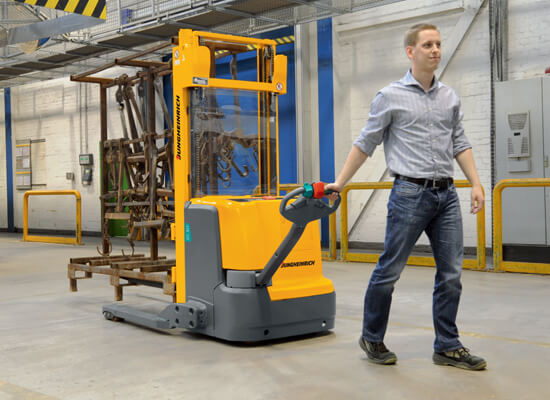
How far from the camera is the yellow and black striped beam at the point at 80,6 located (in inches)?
281

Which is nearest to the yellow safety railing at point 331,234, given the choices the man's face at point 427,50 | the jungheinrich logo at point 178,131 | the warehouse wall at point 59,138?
the jungheinrich logo at point 178,131

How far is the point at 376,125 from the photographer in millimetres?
3674

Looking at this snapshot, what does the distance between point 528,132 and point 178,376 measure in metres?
6.29

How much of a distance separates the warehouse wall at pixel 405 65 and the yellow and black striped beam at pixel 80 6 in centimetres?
473

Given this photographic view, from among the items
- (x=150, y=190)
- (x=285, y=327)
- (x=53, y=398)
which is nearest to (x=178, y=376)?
(x=53, y=398)

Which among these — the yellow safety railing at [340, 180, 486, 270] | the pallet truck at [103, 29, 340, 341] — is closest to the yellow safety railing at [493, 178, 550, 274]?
the yellow safety railing at [340, 180, 486, 270]

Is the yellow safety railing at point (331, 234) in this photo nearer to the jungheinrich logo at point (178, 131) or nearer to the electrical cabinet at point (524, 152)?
the electrical cabinet at point (524, 152)

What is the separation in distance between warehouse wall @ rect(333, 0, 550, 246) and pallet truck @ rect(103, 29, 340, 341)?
202 inches

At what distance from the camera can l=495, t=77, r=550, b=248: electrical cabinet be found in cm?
830

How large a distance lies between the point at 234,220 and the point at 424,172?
4.56 feet

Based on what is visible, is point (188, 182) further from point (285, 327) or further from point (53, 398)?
point (53, 398)

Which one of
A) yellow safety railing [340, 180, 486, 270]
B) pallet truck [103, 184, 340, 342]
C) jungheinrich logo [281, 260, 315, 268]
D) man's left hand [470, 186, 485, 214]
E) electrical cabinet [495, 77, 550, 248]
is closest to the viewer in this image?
man's left hand [470, 186, 485, 214]

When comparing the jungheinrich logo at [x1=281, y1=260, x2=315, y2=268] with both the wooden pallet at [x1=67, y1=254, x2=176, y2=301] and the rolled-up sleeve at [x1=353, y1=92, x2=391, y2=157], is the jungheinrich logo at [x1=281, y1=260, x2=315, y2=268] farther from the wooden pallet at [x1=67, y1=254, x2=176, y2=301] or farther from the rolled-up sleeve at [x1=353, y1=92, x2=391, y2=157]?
the rolled-up sleeve at [x1=353, y1=92, x2=391, y2=157]

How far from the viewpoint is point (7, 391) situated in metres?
3.48
